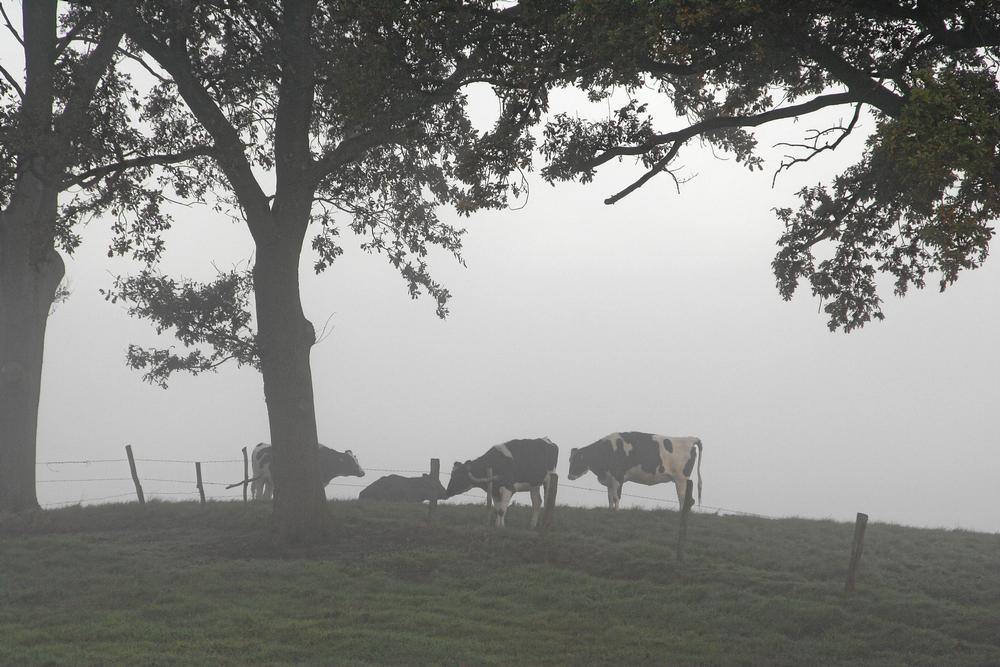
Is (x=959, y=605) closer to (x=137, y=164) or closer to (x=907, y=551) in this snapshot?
(x=907, y=551)

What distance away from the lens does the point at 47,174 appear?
1719 centimetres

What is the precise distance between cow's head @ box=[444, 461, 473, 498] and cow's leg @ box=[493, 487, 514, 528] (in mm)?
2365

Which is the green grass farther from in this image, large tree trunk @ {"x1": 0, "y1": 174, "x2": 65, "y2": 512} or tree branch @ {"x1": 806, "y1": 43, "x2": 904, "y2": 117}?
tree branch @ {"x1": 806, "y1": 43, "x2": 904, "y2": 117}

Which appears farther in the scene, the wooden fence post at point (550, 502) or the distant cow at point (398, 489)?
the distant cow at point (398, 489)

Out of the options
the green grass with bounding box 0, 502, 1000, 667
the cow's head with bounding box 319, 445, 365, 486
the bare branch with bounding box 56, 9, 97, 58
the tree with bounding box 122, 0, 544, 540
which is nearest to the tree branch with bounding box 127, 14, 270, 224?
the tree with bounding box 122, 0, 544, 540

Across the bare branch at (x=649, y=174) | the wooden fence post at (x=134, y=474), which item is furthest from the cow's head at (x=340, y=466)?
the bare branch at (x=649, y=174)

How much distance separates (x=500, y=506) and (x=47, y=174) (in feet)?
36.7

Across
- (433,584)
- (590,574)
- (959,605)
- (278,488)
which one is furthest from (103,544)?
(959,605)

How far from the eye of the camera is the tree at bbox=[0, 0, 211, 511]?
17.5 meters

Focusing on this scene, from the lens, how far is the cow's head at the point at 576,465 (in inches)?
1048

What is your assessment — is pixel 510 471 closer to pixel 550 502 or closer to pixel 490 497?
pixel 490 497

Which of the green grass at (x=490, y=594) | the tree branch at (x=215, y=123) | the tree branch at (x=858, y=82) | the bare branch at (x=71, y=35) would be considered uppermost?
the bare branch at (x=71, y=35)

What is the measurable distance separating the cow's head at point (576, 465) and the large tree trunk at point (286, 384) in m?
9.38

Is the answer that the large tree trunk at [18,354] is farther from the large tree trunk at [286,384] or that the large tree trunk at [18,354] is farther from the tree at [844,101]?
the tree at [844,101]
